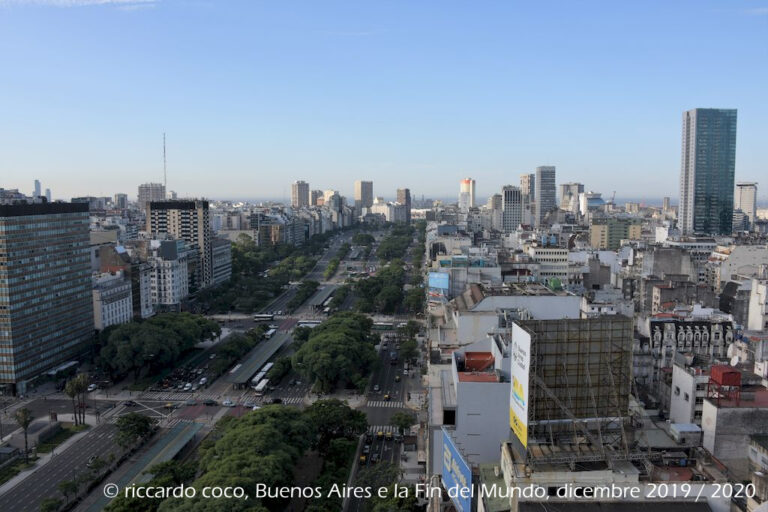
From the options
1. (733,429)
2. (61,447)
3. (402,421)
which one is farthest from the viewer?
(61,447)

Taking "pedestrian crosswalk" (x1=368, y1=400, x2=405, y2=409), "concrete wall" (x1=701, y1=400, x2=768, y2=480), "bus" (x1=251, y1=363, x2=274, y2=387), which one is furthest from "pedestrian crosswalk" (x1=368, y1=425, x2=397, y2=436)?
"concrete wall" (x1=701, y1=400, x2=768, y2=480)

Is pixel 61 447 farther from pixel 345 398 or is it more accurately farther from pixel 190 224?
pixel 190 224

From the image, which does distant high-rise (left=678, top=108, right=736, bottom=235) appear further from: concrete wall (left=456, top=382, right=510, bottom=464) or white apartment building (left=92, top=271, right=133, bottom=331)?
concrete wall (left=456, top=382, right=510, bottom=464)

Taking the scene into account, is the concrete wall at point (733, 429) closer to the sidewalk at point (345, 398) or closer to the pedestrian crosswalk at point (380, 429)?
the pedestrian crosswalk at point (380, 429)

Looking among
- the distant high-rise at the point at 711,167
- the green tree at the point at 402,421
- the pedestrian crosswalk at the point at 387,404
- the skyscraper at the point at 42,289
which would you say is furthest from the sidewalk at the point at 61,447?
the distant high-rise at the point at 711,167

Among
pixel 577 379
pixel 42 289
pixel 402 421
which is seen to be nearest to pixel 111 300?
pixel 42 289

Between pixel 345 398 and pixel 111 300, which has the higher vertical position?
pixel 111 300

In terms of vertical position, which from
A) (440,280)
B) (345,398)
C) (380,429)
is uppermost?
(440,280)
